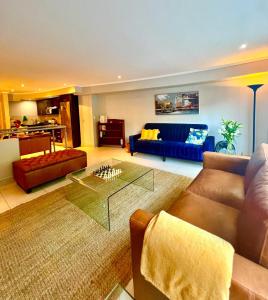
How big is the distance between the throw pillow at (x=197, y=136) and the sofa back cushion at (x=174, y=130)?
165 millimetres

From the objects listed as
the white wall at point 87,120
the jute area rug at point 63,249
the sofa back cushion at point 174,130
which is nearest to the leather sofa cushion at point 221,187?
the jute area rug at point 63,249

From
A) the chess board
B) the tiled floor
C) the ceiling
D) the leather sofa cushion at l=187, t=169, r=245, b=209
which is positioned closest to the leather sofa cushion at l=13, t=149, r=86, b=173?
the tiled floor

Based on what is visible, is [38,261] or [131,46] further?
[131,46]

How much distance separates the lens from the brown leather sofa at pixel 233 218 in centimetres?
83

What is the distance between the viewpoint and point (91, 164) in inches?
182

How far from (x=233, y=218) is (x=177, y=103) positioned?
163 inches

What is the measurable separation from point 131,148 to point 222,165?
3012 mm

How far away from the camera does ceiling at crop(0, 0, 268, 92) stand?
166 cm

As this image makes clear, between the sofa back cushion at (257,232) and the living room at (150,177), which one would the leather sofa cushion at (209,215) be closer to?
the living room at (150,177)

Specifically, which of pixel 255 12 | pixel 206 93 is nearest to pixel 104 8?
pixel 255 12

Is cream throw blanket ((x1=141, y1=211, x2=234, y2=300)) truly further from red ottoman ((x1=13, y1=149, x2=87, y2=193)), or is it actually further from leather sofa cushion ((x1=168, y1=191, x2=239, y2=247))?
red ottoman ((x1=13, y1=149, x2=87, y2=193))

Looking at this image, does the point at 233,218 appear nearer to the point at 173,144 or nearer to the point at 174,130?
the point at 173,144

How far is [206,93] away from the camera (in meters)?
4.70

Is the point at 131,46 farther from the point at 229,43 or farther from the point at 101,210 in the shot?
the point at 101,210
